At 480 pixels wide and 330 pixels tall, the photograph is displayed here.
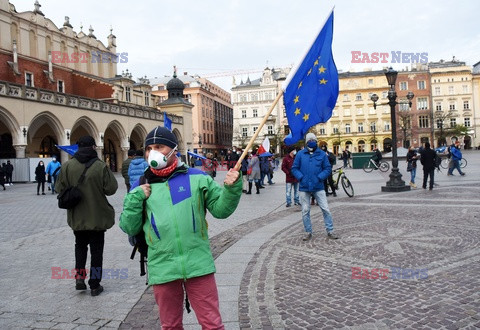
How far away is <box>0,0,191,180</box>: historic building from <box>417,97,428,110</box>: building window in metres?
48.7

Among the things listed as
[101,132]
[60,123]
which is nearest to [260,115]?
[101,132]

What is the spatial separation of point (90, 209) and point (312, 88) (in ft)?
9.58

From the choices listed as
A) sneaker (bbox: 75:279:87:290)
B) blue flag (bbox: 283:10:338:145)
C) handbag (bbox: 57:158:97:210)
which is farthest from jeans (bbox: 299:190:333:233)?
handbag (bbox: 57:158:97:210)

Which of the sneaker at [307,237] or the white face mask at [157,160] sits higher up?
the white face mask at [157,160]

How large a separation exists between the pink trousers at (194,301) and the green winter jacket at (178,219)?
0.09 m

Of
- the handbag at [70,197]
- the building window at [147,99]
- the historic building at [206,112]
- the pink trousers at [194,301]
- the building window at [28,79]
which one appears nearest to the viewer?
the pink trousers at [194,301]

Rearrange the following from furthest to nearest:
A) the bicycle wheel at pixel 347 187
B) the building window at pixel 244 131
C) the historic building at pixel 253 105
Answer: the building window at pixel 244 131 → the historic building at pixel 253 105 → the bicycle wheel at pixel 347 187

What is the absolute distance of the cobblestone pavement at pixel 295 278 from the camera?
12.4 feet

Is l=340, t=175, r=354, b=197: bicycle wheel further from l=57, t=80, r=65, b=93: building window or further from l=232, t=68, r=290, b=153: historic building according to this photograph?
l=232, t=68, r=290, b=153: historic building

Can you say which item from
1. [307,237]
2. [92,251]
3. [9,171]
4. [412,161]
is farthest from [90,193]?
[9,171]

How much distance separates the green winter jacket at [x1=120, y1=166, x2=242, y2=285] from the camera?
2625 millimetres

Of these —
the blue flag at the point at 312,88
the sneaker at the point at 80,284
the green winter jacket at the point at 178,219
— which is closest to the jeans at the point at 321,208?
the blue flag at the point at 312,88

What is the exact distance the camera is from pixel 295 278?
4.90 meters

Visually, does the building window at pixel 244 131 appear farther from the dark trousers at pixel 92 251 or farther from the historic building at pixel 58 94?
the dark trousers at pixel 92 251
